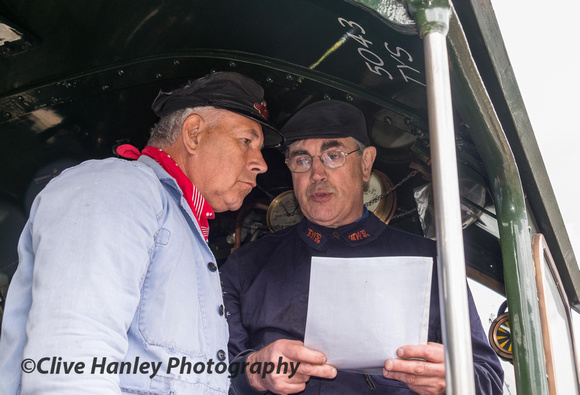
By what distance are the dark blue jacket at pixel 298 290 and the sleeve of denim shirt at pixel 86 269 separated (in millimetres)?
928

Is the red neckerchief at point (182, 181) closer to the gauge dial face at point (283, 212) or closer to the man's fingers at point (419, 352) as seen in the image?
the man's fingers at point (419, 352)

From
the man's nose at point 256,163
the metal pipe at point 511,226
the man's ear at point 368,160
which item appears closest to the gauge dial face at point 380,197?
the man's ear at point 368,160

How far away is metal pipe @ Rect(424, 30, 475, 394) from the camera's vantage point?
982mm

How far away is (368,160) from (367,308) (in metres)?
1.34

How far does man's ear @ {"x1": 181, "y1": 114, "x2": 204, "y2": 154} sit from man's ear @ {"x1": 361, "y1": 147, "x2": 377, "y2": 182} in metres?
0.99

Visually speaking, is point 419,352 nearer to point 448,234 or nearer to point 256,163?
point 448,234

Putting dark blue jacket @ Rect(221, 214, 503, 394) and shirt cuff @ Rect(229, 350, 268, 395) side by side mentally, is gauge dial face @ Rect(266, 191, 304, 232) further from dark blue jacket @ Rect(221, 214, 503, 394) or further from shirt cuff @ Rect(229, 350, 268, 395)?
shirt cuff @ Rect(229, 350, 268, 395)

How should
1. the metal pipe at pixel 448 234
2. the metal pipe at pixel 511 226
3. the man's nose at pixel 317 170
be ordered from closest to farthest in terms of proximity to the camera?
the metal pipe at pixel 448 234
the metal pipe at pixel 511 226
the man's nose at pixel 317 170

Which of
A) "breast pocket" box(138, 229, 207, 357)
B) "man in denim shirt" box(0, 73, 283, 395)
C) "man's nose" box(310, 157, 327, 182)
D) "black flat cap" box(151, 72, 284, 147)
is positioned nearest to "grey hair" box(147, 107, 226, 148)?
"black flat cap" box(151, 72, 284, 147)

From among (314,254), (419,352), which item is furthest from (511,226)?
(314,254)

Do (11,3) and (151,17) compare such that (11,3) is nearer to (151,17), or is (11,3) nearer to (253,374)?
(151,17)

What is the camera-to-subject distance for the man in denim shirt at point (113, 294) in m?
1.18

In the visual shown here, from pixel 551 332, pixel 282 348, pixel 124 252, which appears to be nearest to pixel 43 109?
pixel 124 252

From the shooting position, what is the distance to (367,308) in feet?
5.38
